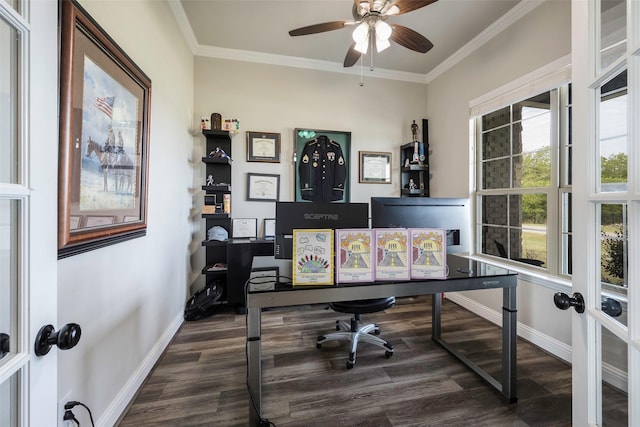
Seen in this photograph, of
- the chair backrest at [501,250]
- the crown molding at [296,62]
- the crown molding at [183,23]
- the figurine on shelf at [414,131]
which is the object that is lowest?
the chair backrest at [501,250]

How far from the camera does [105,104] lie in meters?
1.29

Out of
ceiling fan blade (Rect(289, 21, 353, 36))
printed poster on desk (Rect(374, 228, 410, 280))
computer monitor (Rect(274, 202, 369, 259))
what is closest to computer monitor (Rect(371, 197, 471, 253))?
computer monitor (Rect(274, 202, 369, 259))

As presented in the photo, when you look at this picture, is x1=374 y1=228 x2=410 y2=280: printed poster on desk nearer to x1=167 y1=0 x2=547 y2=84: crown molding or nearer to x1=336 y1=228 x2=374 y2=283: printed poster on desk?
x1=336 y1=228 x2=374 y2=283: printed poster on desk

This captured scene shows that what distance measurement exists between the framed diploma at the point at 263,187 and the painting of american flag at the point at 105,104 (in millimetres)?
1831

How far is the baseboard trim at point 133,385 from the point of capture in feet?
4.45

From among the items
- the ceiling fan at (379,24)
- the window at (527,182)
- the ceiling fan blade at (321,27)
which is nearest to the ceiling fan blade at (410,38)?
the ceiling fan at (379,24)

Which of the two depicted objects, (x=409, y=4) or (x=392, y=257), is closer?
(x=392, y=257)

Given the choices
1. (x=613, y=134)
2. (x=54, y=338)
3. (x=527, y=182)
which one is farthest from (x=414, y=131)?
(x=54, y=338)

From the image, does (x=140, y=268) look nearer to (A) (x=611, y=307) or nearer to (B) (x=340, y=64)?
(A) (x=611, y=307)

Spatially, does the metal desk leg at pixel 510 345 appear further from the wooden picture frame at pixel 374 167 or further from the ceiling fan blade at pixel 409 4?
the wooden picture frame at pixel 374 167

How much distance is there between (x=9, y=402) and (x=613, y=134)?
168cm

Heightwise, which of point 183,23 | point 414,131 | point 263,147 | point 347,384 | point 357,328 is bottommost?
point 347,384

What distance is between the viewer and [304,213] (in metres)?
1.54

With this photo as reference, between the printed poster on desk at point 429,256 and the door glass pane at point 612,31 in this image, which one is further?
the printed poster on desk at point 429,256
